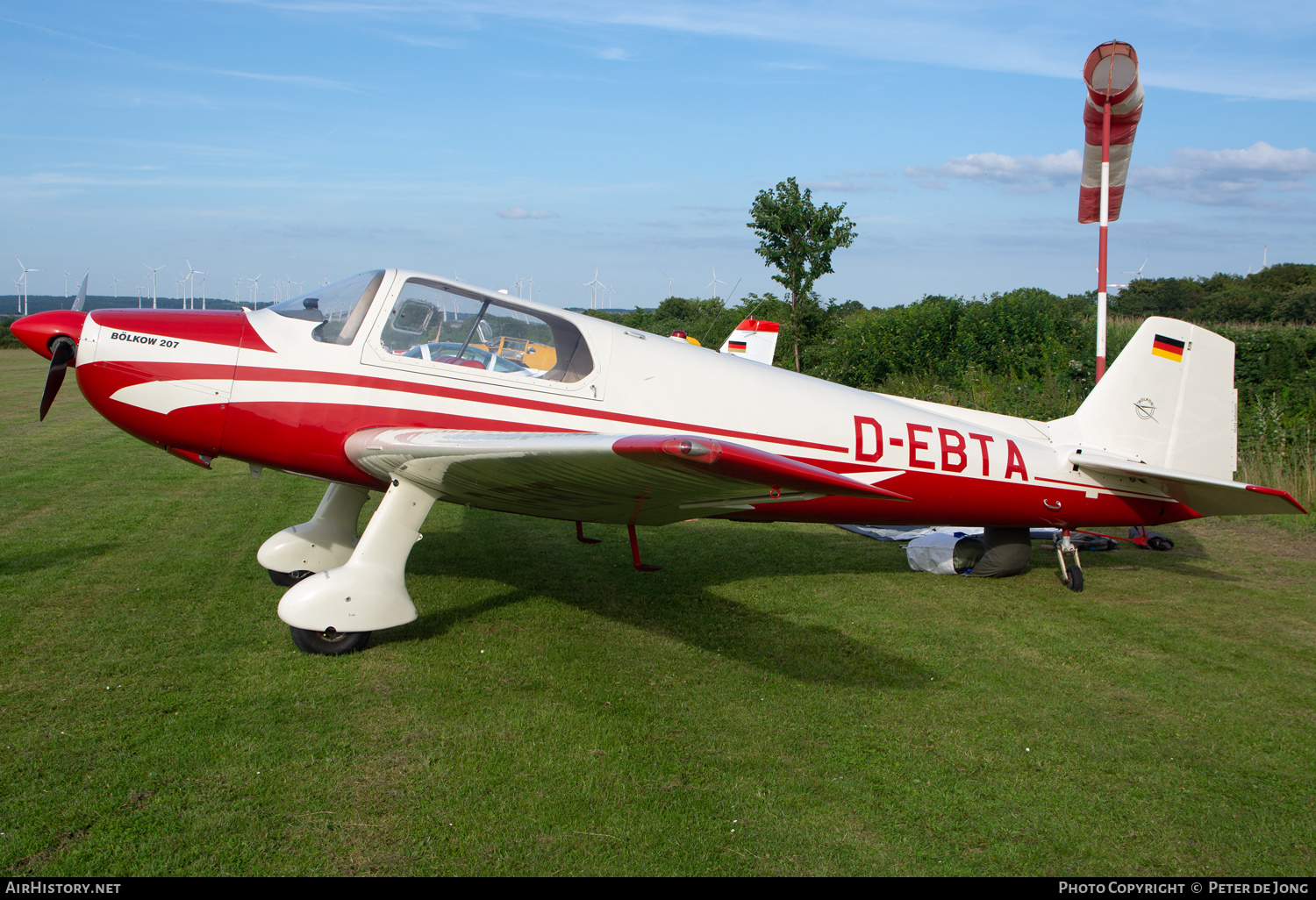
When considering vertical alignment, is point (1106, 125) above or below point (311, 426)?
above

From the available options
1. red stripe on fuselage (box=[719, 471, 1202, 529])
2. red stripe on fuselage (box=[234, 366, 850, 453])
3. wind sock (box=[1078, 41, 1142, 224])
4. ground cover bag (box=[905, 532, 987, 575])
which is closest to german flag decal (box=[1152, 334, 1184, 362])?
red stripe on fuselage (box=[719, 471, 1202, 529])

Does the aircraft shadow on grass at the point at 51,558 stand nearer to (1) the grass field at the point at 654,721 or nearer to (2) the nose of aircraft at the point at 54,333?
(1) the grass field at the point at 654,721

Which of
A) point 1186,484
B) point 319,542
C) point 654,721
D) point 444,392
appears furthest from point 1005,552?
point 319,542

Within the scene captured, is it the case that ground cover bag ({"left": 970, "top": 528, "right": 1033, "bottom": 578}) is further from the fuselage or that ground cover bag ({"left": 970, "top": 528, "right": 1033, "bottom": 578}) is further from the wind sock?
the wind sock

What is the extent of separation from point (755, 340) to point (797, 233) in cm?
382

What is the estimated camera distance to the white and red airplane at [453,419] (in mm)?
4715

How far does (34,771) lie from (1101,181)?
9.99 m

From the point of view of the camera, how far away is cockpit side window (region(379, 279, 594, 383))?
528cm

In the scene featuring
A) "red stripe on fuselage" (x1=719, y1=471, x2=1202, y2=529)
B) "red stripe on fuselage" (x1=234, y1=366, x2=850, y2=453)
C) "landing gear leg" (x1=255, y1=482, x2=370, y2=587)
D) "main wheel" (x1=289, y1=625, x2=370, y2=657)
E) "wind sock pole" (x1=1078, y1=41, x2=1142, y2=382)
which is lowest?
"main wheel" (x1=289, y1=625, x2=370, y2=657)

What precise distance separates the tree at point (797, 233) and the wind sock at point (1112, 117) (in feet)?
39.0

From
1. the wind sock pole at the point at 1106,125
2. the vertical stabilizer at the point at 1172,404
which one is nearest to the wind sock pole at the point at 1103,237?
the wind sock pole at the point at 1106,125

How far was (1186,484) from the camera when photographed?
255 inches

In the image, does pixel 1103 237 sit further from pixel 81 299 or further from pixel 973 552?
pixel 81 299

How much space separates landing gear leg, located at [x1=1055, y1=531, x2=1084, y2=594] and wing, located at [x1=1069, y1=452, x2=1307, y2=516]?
58cm
